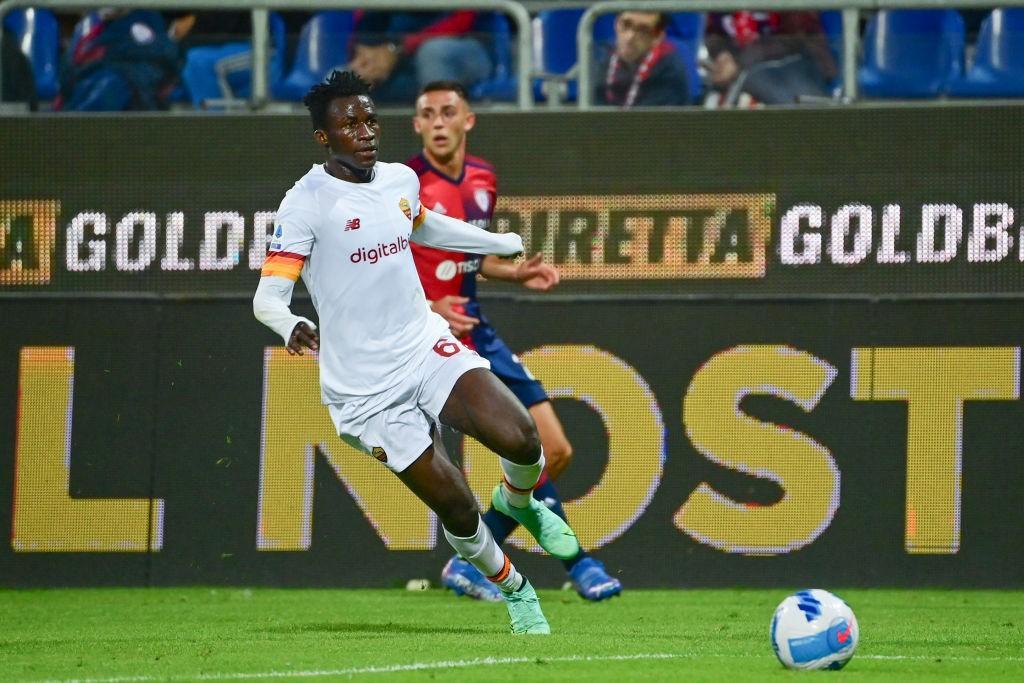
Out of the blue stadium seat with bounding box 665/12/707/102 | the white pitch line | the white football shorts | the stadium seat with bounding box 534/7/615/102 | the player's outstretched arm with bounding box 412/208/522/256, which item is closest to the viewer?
the white pitch line

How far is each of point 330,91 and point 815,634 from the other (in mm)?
3288

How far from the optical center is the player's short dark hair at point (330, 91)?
7410 mm

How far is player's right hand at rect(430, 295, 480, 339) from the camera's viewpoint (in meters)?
8.87

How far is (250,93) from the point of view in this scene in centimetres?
1055

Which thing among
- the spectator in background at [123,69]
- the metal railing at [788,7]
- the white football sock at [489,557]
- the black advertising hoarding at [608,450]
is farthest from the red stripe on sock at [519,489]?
the spectator in background at [123,69]

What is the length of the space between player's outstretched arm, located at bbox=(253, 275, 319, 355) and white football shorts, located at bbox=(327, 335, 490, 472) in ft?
1.70

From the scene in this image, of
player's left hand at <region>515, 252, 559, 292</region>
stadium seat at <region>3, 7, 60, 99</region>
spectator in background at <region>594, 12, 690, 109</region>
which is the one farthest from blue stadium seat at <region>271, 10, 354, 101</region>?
player's left hand at <region>515, 252, 559, 292</region>

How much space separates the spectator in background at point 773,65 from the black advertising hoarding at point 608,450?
4.35ft

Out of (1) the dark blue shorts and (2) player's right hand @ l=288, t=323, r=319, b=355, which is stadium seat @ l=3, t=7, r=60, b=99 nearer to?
(1) the dark blue shorts

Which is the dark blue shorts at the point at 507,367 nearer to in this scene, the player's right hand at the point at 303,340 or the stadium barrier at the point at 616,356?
the stadium barrier at the point at 616,356

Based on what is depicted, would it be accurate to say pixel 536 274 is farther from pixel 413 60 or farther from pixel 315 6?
pixel 315 6

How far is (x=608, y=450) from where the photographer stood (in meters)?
9.83

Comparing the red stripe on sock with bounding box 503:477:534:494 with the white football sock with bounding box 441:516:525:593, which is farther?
the red stripe on sock with bounding box 503:477:534:494


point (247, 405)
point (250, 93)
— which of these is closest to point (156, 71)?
point (250, 93)
